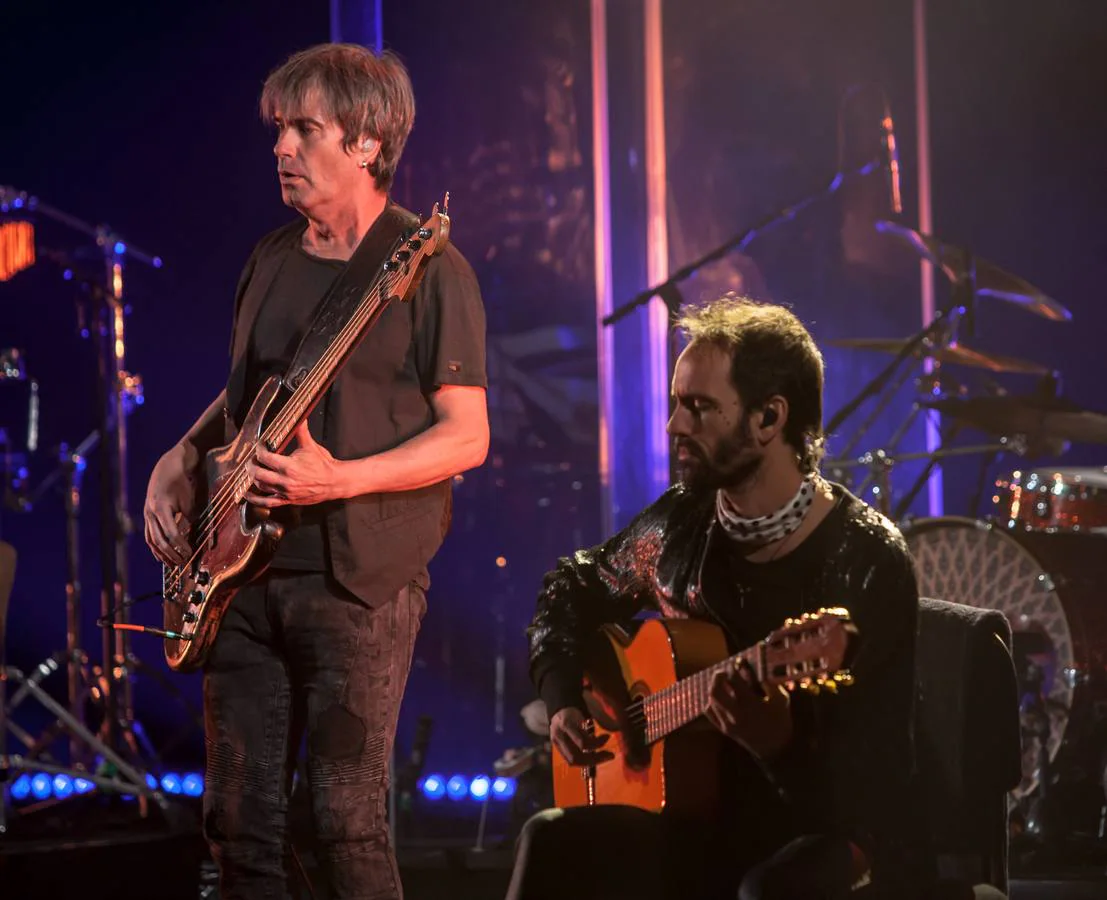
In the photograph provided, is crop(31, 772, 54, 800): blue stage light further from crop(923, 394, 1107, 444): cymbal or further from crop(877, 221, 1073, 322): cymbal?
crop(877, 221, 1073, 322): cymbal

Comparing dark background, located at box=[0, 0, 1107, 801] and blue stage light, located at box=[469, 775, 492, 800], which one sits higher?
dark background, located at box=[0, 0, 1107, 801]

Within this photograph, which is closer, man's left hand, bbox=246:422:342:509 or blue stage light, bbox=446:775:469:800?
man's left hand, bbox=246:422:342:509

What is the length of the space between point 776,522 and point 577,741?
592 mm

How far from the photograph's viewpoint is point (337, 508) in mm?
2602

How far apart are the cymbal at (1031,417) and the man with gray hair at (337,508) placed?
2853 mm

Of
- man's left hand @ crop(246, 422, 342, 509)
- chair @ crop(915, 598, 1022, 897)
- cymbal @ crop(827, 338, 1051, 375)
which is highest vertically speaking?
cymbal @ crop(827, 338, 1051, 375)

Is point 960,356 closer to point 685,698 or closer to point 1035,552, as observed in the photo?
point 1035,552

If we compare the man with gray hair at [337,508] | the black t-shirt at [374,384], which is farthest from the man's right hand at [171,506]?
the black t-shirt at [374,384]

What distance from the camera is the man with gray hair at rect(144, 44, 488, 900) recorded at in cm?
257

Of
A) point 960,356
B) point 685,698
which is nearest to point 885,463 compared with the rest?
point 960,356

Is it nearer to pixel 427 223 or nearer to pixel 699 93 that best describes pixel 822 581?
pixel 427 223

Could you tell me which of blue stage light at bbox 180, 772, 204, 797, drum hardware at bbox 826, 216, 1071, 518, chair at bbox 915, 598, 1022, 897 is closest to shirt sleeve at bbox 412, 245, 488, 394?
chair at bbox 915, 598, 1022, 897

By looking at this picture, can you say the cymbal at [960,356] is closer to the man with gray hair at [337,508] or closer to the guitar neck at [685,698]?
the man with gray hair at [337,508]

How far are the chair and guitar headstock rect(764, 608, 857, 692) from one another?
0.45m
